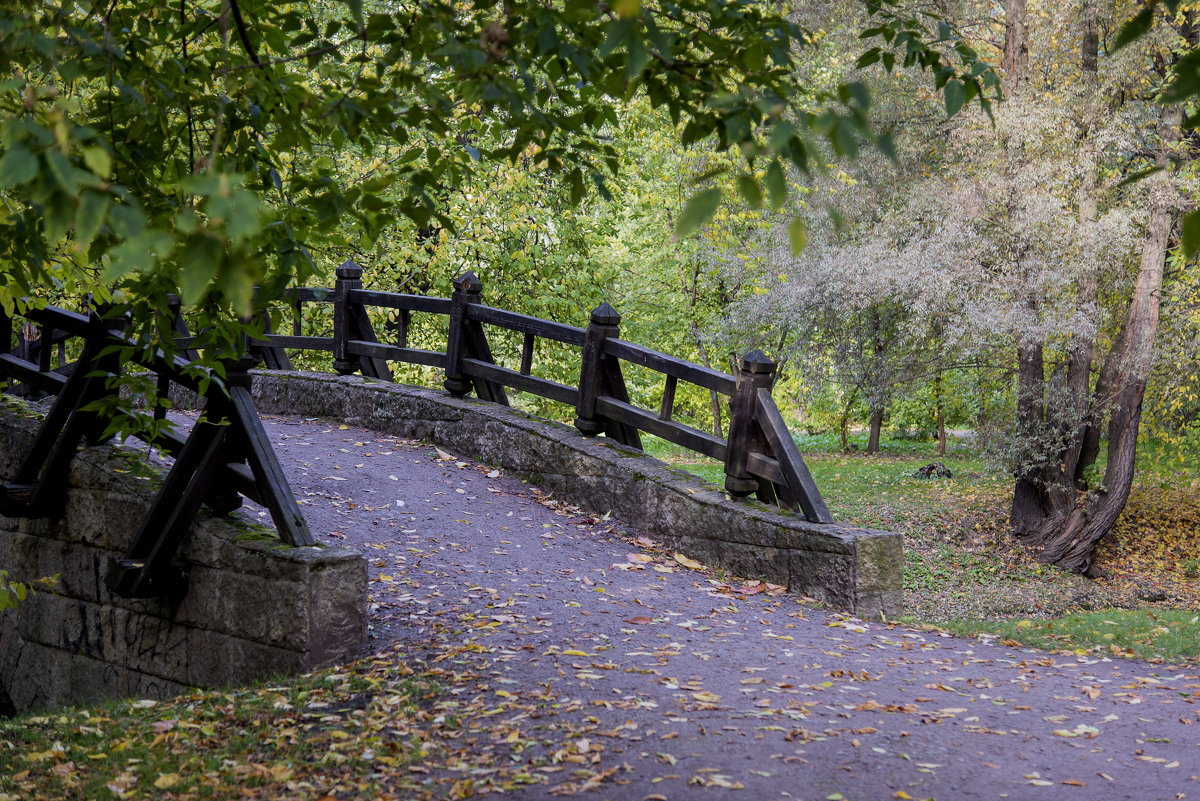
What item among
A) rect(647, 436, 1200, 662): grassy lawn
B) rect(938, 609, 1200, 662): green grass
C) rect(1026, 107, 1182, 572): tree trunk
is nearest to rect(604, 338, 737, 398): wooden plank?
rect(938, 609, 1200, 662): green grass

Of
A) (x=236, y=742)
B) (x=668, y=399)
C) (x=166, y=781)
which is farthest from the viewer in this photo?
(x=668, y=399)

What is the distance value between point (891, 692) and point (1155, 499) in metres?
15.2

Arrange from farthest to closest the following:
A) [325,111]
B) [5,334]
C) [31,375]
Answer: [5,334] → [31,375] → [325,111]

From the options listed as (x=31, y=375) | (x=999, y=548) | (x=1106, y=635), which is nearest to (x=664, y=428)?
(x=1106, y=635)

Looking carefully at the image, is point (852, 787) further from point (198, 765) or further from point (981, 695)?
point (198, 765)

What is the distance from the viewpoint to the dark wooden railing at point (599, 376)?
721cm

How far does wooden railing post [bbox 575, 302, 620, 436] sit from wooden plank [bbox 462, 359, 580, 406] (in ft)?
0.49

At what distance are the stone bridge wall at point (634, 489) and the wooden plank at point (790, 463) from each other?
12 centimetres

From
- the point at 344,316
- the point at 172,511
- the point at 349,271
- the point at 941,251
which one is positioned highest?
the point at 941,251

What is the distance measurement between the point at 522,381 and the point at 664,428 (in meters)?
1.99

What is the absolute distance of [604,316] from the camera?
28.1 ft

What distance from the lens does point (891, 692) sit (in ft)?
16.5

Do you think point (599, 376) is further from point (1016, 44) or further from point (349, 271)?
point (1016, 44)

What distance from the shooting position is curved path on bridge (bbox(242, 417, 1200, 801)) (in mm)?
3971
